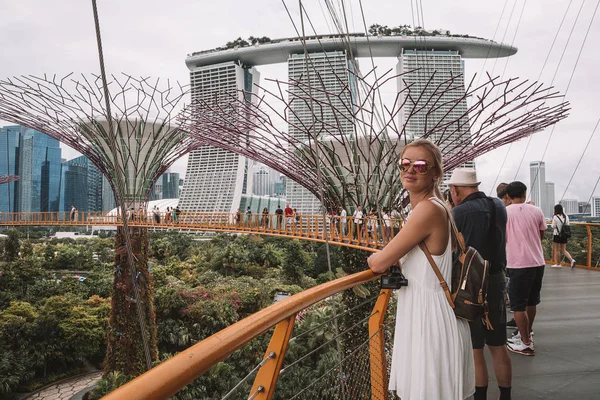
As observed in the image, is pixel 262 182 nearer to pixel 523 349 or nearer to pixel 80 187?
pixel 80 187

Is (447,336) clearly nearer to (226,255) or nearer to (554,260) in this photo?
(554,260)

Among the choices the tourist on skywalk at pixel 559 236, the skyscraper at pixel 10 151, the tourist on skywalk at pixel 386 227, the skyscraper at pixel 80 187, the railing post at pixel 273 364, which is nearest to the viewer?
the railing post at pixel 273 364

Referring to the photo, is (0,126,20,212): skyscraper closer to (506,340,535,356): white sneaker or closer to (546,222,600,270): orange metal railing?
(546,222,600,270): orange metal railing

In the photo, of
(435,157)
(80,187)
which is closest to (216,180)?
(80,187)

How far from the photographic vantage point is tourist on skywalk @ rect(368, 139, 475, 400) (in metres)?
1.00

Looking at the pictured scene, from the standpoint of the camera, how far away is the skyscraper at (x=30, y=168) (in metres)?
27.8

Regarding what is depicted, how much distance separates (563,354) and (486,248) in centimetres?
118

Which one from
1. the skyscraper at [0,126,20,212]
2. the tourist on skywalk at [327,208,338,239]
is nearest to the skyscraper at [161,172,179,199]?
the skyscraper at [0,126,20,212]

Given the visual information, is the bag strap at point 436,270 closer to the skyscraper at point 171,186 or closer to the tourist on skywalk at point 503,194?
the tourist on skywalk at point 503,194

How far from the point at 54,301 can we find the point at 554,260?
11454mm

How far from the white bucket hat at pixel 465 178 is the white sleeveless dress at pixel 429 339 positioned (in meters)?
0.65

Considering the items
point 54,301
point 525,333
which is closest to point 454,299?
point 525,333

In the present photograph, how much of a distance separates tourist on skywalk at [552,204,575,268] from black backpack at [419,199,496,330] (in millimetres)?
4557

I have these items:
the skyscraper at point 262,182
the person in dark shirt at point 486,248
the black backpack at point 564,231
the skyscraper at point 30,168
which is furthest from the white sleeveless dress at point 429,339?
the skyscraper at point 262,182
